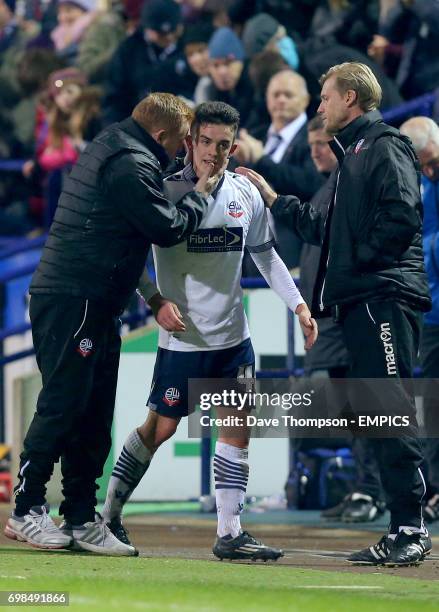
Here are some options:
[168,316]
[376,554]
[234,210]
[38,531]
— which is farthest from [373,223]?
[38,531]

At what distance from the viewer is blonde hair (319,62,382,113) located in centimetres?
746

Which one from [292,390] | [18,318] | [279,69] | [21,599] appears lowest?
[21,599]

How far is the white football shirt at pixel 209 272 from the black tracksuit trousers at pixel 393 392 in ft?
2.16

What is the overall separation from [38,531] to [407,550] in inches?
69.6

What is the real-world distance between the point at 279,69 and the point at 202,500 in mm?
3482

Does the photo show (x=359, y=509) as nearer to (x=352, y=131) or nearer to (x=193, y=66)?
(x=352, y=131)

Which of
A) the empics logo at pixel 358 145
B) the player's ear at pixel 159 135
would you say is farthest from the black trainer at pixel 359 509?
the player's ear at pixel 159 135

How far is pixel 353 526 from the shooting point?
9.66m

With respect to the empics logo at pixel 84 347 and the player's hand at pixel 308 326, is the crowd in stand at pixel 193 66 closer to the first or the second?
the player's hand at pixel 308 326

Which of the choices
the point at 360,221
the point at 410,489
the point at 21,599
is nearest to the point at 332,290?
the point at 360,221

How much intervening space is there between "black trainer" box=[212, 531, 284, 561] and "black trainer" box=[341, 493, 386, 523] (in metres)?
2.49

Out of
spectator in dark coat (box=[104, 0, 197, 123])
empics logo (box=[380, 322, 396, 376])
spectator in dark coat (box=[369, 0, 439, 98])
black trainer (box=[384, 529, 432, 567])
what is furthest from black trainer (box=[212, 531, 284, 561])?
spectator in dark coat (box=[104, 0, 197, 123])

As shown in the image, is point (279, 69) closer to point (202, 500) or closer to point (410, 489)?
point (202, 500)

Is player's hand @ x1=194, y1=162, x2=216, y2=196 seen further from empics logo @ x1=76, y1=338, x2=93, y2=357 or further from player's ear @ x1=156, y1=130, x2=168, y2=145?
empics logo @ x1=76, y1=338, x2=93, y2=357
